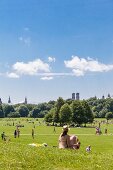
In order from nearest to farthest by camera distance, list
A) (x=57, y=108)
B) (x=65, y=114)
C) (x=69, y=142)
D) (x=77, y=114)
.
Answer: (x=69, y=142) < (x=65, y=114) < (x=77, y=114) < (x=57, y=108)

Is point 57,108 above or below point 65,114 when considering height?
above

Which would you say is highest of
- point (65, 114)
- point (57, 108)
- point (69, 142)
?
point (57, 108)

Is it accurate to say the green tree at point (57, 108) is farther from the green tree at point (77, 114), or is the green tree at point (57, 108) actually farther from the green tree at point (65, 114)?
the green tree at point (77, 114)

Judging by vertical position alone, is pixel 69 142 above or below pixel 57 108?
below

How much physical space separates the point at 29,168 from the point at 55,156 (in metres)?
2.64

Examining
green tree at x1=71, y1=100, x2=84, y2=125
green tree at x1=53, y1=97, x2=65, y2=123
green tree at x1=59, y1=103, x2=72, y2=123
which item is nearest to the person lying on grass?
green tree at x1=59, y1=103, x2=72, y2=123

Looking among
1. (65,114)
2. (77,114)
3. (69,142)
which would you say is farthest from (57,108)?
(69,142)

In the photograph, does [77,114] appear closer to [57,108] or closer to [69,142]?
[57,108]

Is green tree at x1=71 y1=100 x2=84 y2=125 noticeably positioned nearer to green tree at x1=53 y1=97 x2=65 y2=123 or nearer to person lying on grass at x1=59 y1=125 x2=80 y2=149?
green tree at x1=53 y1=97 x2=65 y2=123

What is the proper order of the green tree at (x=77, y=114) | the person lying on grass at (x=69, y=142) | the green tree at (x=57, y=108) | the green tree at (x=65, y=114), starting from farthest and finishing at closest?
1. the green tree at (x=57, y=108)
2. the green tree at (x=77, y=114)
3. the green tree at (x=65, y=114)
4. the person lying on grass at (x=69, y=142)

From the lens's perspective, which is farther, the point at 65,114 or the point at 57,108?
the point at 57,108

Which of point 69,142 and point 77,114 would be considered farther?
point 77,114

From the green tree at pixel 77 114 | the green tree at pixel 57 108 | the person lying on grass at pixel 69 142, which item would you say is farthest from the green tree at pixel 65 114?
the person lying on grass at pixel 69 142

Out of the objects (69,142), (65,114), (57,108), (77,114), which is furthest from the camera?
(57,108)
